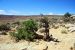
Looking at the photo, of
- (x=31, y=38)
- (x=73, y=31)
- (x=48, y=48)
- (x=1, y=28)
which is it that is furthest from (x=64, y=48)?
(x=1, y=28)

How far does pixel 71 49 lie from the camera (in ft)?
35.1

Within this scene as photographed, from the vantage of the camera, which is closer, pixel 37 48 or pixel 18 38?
pixel 37 48

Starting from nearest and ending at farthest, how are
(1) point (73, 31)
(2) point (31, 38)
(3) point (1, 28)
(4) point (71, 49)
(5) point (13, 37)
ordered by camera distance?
(4) point (71, 49) → (2) point (31, 38) → (5) point (13, 37) → (1) point (73, 31) → (3) point (1, 28)

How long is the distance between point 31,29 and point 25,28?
0.67 m

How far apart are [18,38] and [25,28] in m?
1.52

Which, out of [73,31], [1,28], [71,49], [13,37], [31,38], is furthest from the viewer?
[1,28]

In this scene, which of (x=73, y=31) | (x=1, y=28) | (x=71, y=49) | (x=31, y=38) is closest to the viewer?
(x=71, y=49)

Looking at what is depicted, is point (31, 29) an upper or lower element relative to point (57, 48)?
upper

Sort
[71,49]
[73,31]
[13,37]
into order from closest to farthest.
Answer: [71,49], [13,37], [73,31]

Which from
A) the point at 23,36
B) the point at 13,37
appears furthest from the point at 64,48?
the point at 13,37

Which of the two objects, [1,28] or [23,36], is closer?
[23,36]

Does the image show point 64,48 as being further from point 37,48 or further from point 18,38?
point 18,38

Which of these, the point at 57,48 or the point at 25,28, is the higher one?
the point at 25,28

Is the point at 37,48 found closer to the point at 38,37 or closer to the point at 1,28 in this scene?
the point at 38,37
